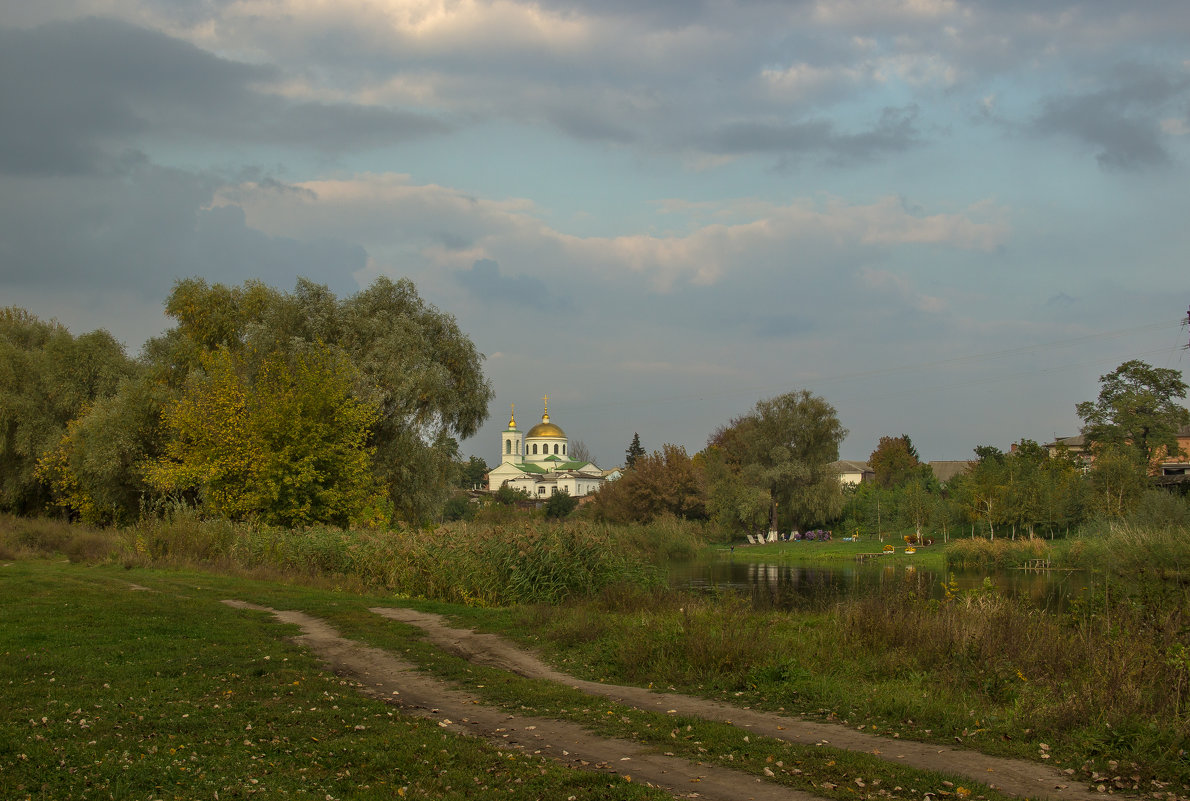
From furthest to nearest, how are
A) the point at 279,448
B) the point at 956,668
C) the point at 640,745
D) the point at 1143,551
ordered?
the point at 279,448 → the point at 1143,551 → the point at 956,668 → the point at 640,745

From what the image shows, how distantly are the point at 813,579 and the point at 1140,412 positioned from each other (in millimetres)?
43974

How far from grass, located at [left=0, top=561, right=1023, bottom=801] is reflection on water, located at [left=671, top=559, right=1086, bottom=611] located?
13849 millimetres

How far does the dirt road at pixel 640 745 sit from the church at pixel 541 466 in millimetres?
118650

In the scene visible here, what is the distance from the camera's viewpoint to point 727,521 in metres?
68.1

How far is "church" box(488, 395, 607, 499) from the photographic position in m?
141

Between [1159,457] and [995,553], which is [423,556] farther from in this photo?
[1159,457]

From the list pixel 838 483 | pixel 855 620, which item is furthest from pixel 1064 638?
pixel 838 483

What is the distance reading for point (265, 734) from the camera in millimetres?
7648

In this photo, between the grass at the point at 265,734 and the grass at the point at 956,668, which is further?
the grass at the point at 956,668

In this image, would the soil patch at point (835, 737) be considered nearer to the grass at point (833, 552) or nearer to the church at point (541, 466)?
the grass at point (833, 552)

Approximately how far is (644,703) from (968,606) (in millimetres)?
5392

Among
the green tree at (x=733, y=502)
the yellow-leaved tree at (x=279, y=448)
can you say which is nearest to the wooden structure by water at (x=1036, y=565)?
the green tree at (x=733, y=502)

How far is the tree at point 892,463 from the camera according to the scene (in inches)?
3610

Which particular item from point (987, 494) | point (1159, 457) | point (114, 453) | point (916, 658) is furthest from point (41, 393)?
point (1159, 457)
